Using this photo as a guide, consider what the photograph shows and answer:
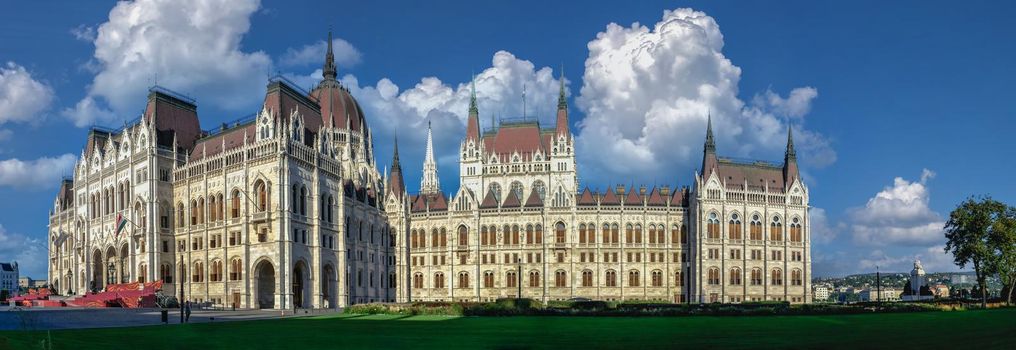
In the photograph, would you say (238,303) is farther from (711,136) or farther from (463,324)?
(711,136)

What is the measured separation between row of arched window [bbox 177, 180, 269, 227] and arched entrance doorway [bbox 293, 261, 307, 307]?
24.1ft

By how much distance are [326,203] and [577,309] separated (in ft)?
131

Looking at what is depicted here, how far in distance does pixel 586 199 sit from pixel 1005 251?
155ft

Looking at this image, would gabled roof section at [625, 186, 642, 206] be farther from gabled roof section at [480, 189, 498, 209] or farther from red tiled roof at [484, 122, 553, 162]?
red tiled roof at [484, 122, 553, 162]

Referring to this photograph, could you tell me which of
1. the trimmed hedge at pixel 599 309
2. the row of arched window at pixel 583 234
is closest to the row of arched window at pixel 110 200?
the row of arched window at pixel 583 234

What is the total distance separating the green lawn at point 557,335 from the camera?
103 ft

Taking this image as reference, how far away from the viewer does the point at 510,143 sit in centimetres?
12850

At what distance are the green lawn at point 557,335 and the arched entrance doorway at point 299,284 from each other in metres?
39.6

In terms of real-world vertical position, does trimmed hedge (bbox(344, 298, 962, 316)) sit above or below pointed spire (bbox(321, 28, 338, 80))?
below

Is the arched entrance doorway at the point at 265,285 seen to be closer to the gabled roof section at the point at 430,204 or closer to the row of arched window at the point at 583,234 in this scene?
the gabled roof section at the point at 430,204

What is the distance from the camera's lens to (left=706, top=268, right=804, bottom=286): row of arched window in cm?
10644

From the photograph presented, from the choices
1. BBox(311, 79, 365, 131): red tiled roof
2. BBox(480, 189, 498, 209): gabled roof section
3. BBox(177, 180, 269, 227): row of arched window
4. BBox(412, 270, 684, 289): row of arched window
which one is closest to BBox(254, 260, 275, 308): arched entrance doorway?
BBox(177, 180, 269, 227): row of arched window

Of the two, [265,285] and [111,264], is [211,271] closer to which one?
[265,285]

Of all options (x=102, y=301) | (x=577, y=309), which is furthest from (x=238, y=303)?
(x=577, y=309)
